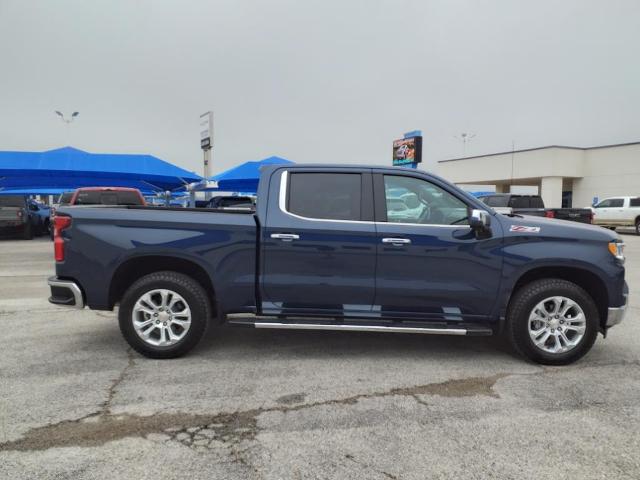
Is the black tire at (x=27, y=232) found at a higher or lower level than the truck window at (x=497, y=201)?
lower

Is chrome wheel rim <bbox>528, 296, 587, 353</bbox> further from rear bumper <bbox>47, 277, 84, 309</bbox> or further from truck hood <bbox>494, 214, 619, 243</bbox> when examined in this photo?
rear bumper <bbox>47, 277, 84, 309</bbox>

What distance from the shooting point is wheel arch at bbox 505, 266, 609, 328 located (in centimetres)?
463

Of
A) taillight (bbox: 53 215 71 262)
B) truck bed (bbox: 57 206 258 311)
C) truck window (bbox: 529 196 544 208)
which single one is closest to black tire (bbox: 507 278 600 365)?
truck bed (bbox: 57 206 258 311)

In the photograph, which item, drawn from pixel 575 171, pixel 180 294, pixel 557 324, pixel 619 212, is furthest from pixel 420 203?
pixel 575 171

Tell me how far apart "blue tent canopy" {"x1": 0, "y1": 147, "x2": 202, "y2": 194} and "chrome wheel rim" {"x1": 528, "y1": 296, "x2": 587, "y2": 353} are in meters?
14.5

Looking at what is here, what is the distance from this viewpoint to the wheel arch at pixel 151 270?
4.70 m

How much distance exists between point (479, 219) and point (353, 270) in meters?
1.23

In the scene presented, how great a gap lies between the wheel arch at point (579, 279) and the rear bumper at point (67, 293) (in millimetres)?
4076

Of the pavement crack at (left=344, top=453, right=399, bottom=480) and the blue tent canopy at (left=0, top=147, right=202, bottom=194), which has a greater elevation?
the blue tent canopy at (left=0, top=147, right=202, bottom=194)

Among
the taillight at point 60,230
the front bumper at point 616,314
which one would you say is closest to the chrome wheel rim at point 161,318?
the taillight at point 60,230

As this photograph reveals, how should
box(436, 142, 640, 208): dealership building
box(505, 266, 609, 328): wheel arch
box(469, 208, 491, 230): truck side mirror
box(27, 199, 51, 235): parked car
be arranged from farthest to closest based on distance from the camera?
box(436, 142, 640, 208): dealership building
box(27, 199, 51, 235): parked car
box(505, 266, 609, 328): wheel arch
box(469, 208, 491, 230): truck side mirror

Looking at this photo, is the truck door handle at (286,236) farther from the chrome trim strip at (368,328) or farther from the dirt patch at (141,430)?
the dirt patch at (141,430)

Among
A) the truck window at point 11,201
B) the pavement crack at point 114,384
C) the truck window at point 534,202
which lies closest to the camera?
the pavement crack at point 114,384

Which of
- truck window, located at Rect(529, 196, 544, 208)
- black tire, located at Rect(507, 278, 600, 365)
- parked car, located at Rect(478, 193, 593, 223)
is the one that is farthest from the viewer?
truck window, located at Rect(529, 196, 544, 208)
